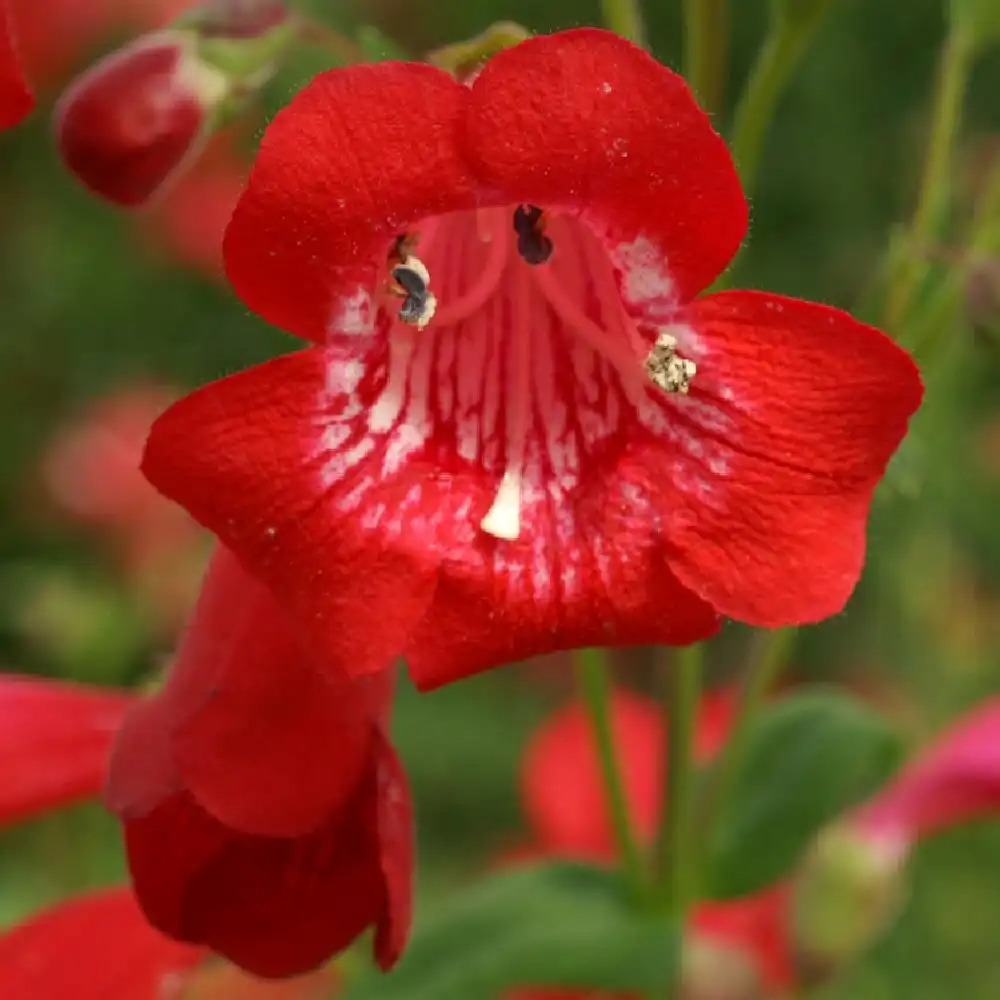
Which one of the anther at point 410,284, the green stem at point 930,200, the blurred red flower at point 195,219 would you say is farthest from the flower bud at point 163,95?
the blurred red flower at point 195,219

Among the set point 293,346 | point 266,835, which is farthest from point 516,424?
point 293,346

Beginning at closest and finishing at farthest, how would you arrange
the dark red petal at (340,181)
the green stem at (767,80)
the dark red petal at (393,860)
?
the dark red petal at (340,181) < the dark red petal at (393,860) < the green stem at (767,80)

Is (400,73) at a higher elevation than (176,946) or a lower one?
higher

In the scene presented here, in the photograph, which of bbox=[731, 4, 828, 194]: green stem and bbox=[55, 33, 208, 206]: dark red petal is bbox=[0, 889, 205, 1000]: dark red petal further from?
bbox=[731, 4, 828, 194]: green stem

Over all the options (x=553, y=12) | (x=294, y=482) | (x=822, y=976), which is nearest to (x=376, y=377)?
(x=294, y=482)

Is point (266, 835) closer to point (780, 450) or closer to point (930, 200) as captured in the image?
point (780, 450)

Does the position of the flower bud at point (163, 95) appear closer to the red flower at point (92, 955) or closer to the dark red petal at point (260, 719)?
the dark red petal at point (260, 719)

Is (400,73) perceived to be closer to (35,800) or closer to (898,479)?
(898,479)
